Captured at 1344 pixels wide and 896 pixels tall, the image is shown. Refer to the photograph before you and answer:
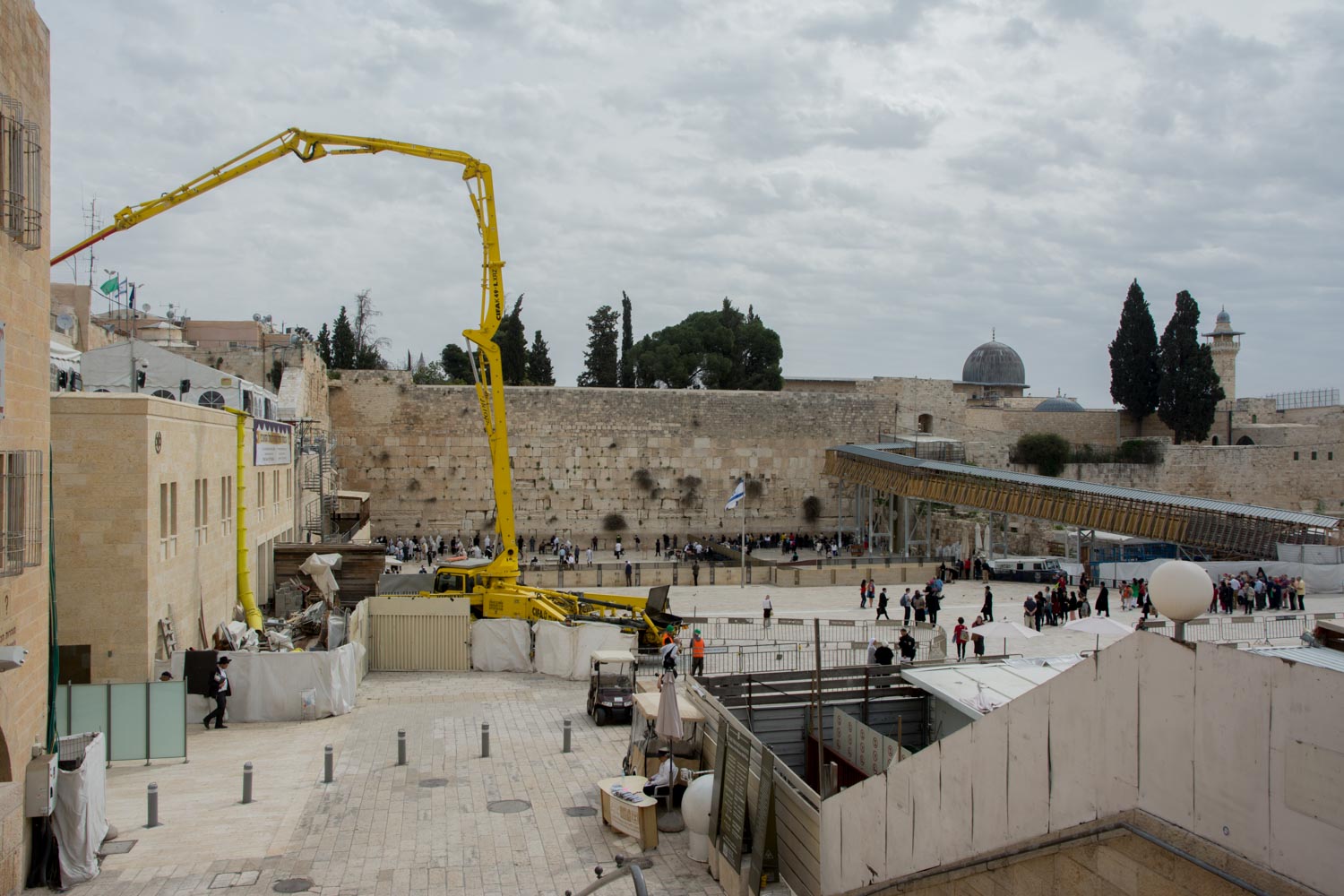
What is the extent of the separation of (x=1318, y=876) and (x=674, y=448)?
30.5 meters

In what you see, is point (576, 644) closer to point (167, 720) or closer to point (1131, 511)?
point (167, 720)

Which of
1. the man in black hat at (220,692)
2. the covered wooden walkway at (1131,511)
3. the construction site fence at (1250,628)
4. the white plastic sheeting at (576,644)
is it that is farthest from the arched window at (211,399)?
the construction site fence at (1250,628)

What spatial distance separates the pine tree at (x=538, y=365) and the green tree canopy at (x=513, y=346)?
202 centimetres

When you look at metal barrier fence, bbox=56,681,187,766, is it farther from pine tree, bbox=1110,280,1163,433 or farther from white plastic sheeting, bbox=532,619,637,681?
pine tree, bbox=1110,280,1163,433

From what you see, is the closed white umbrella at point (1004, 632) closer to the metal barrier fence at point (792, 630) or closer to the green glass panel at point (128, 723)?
the metal barrier fence at point (792, 630)

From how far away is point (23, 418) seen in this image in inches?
291

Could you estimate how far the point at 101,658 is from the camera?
1095 cm

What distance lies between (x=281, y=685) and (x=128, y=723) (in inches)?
90.6

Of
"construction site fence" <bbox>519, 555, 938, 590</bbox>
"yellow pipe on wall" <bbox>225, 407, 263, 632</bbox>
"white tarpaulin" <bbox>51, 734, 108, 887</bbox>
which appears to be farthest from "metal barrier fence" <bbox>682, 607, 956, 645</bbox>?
"white tarpaulin" <bbox>51, 734, 108, 887</bbox>

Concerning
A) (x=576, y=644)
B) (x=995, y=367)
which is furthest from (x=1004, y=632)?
(x=995, y=367)

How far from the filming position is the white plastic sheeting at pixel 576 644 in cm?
1466

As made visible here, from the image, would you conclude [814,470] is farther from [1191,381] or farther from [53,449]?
[53,449]

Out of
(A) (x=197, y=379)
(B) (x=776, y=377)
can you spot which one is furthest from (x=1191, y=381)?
(A) (x=197, y=379)

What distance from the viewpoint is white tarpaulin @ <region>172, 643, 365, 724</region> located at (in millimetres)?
12117
